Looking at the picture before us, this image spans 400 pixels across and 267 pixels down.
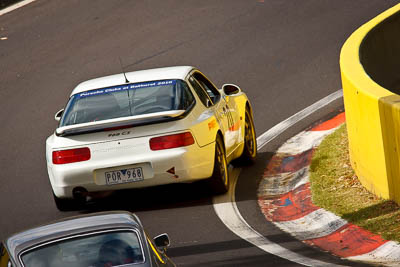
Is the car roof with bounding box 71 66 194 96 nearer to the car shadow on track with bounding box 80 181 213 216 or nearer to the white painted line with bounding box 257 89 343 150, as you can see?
the car shadow on track with bounding box 80 181 213 216

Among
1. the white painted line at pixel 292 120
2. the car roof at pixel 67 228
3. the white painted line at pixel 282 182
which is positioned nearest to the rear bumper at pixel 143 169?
the white painted line at pixel 282 182

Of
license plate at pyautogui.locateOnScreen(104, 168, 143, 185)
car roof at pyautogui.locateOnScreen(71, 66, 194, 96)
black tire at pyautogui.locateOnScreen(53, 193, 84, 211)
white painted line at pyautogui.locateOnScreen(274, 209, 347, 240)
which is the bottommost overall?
white painted line at pyautogui.locateOnScreen(274, 209, 347, 240)

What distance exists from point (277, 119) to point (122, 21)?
7.98m

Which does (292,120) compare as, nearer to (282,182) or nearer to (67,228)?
(282,182)

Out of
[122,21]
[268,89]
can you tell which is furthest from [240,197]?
[122,21]

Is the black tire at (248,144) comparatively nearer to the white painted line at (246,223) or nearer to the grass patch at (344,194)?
the white painted line at (246,223)

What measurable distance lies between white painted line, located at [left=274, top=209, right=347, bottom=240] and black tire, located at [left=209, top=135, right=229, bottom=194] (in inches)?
48.0

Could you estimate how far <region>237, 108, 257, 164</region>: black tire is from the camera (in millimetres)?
13590

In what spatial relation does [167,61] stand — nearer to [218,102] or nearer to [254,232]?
[218,102]

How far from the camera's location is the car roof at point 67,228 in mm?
7074

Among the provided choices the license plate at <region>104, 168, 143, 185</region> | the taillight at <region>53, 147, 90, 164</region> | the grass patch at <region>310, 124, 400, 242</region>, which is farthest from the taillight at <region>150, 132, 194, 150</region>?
the grass patch at <region>310, 124, 400, 242</region>

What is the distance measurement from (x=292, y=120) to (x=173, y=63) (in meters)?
4.60

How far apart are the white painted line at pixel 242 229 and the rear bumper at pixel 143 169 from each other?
0.46 metres

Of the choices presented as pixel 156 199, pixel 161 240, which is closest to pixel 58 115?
pixel 156 199
